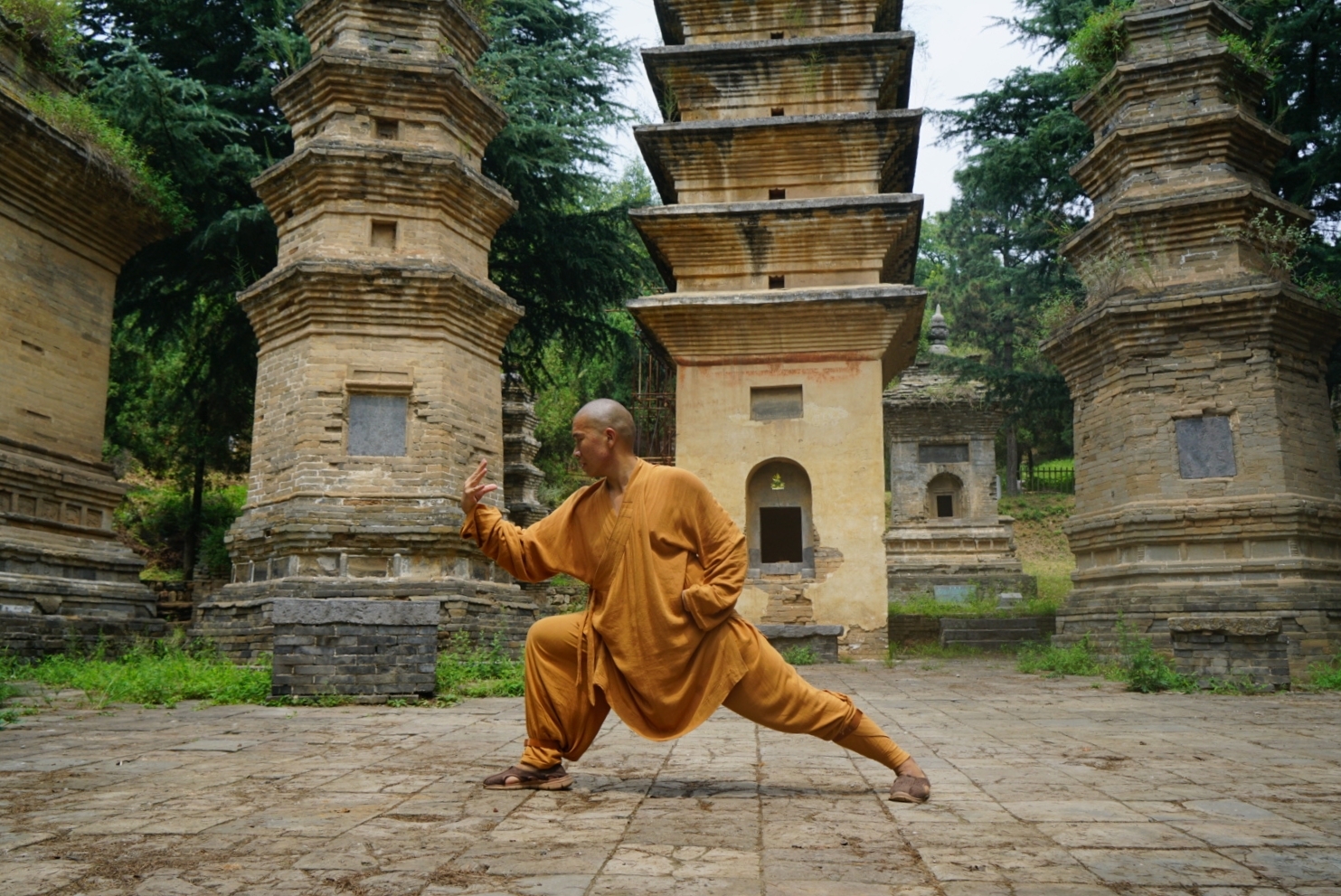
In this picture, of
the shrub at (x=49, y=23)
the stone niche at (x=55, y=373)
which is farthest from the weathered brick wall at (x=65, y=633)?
the shrub at (x=49, y=23)

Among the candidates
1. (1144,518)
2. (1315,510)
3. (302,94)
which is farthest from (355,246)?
(1315,510)

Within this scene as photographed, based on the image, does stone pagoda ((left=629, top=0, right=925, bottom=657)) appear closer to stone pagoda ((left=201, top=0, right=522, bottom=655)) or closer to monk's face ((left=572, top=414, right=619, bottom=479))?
stone pagoda ((left=201, top=0, right=522, bottom=655))

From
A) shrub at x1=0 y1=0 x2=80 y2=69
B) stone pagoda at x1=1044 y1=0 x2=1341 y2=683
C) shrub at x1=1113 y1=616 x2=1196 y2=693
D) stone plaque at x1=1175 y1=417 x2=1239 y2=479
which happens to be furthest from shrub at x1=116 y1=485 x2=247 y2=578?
stone plaque at x1=1175 y1=417 x2=1239 y2=479

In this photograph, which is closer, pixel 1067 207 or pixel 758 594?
pixel 758 594

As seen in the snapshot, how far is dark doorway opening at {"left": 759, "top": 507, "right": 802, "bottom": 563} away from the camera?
52.4ft

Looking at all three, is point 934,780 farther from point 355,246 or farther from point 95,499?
point 95,499

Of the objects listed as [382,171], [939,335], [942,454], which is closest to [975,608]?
[942,454]

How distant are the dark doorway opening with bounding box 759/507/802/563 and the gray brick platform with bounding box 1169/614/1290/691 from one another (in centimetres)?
693

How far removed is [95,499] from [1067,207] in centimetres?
1695

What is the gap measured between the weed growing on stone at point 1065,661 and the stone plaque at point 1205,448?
2.41 metres

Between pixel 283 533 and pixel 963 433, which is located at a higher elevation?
pixel 963 433

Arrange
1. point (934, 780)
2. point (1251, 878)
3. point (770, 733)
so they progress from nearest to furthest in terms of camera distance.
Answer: point (1251, 878) → point (934, 780) → point (770, 733)

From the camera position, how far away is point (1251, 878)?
2.68m

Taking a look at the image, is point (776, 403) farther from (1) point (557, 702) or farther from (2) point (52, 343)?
(1) point (557, 702)
